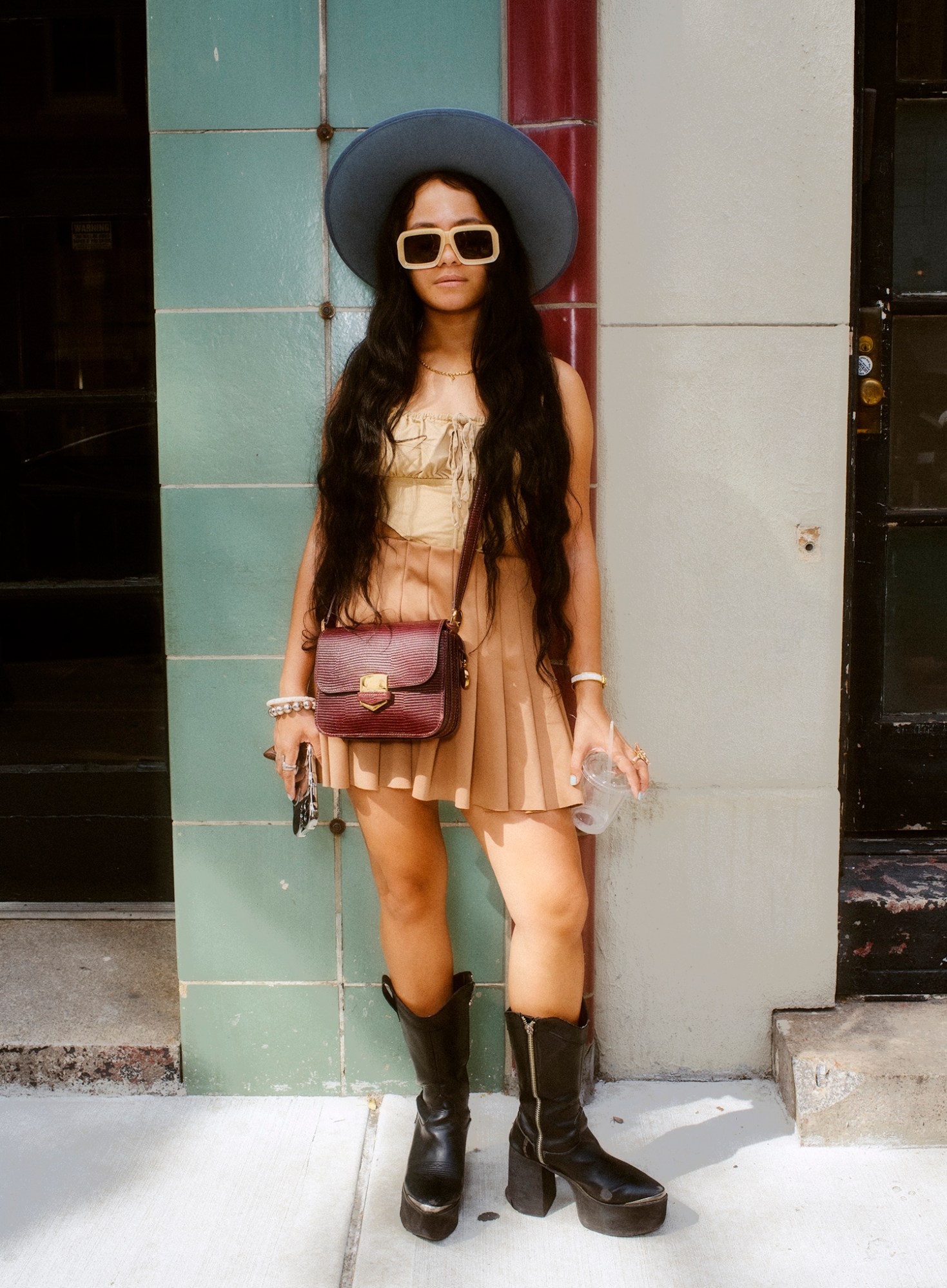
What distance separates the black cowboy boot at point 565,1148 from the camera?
6.02ft

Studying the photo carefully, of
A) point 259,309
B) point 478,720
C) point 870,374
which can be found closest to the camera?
point 478,720

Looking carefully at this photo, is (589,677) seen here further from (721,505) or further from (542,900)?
(721,505)

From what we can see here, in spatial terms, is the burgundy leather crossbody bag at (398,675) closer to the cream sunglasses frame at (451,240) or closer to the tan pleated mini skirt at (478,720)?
the tan pleated mini skirt at (478,720)

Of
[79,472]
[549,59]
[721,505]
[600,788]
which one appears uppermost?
[549,59]

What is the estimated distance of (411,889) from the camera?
6.19 ft

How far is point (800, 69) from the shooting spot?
211 cm

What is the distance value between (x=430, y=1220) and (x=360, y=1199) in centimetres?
20

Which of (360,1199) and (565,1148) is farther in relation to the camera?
(360,1199)

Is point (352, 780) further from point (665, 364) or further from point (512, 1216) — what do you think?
point (665, 364)

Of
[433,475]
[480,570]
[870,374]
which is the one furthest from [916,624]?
[433,475]

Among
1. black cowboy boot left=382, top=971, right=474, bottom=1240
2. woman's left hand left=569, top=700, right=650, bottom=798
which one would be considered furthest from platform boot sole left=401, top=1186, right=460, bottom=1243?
woman's left hand left=569, top=700, right=650, bottom=798

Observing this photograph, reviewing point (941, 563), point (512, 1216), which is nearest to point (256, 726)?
point (512, 1216)

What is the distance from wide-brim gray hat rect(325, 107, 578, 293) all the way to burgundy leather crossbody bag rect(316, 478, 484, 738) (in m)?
0.55

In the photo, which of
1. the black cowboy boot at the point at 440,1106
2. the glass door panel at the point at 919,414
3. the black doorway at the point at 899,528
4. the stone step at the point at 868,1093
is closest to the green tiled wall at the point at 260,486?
the black cowboy boot at the point at 440,1106
